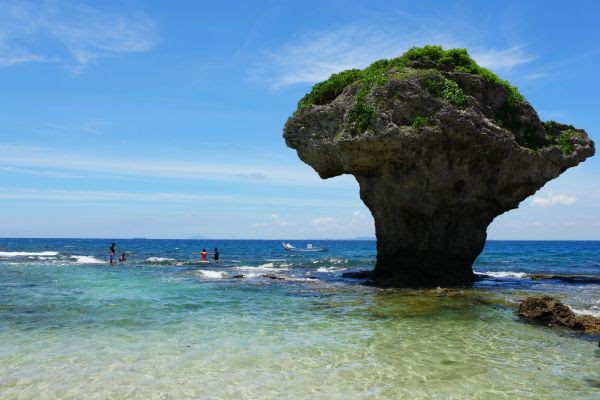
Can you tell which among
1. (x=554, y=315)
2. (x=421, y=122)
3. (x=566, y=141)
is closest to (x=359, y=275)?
(x=421, y=122)

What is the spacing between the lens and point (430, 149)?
1998 cm

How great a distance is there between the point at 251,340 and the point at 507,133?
1447 cm

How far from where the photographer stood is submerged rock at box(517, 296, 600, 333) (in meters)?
12.5

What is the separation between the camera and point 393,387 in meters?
7.94

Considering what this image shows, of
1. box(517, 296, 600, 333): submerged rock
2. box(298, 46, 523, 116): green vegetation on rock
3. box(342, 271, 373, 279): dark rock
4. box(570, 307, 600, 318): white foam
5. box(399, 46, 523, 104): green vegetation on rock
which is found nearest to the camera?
box(517, 296, 600, 333): submerged rock

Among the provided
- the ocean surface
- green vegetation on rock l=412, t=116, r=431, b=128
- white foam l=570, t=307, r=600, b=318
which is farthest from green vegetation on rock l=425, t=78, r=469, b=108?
white foam l=570, t=307, r=600, b=318

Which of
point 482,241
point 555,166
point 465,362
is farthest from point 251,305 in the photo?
point 555,166

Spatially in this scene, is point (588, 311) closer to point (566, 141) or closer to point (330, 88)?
point (566, 141)

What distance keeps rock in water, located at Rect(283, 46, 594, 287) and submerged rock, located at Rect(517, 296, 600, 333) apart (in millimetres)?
7343

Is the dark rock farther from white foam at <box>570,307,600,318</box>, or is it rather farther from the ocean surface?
white foam at <box>570,307,600,318</box>

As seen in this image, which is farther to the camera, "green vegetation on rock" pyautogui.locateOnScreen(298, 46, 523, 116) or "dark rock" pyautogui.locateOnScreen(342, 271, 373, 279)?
"dark rock" pyautogui.locateOnScreen(342, 271, 373, 279)

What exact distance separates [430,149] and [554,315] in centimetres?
870

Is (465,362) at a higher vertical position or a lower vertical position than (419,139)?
lower

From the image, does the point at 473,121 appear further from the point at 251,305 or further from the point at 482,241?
the point at 251,305
